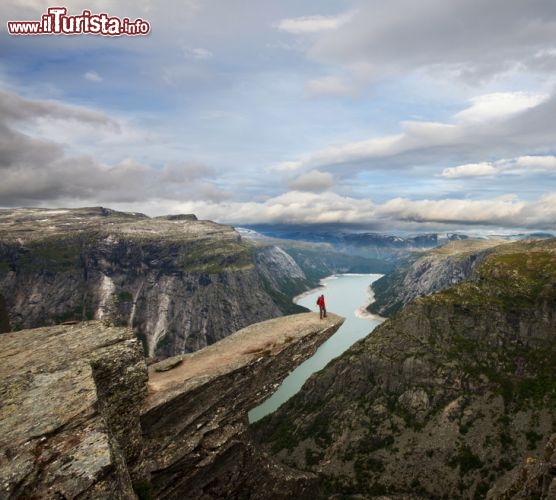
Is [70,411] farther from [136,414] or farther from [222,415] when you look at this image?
[222,415]

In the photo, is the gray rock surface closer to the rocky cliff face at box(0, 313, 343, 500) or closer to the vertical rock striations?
the rocky cliff face at box(0, 313, 343, 500)

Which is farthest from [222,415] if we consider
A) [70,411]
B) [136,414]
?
[70,411]

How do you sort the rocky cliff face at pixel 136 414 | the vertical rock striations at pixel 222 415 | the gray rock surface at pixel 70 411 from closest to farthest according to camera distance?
the gray rock surface at pixel 70 411
the rocky cliff face at pixel 136 414
the vertical rock striations at pixel 222 415

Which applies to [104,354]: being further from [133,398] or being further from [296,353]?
[296,353]

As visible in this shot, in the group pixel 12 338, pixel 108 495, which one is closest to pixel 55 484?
pixel 108 495

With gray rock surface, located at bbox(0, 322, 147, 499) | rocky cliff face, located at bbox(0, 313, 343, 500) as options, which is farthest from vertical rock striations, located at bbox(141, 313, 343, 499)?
gray rock surface, located at bbox(0, 322, 147, 499)

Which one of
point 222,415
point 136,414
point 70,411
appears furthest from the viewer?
point 222,415

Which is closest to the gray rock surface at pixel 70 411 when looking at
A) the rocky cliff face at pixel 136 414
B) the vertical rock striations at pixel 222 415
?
the rocky cliff face at pixel 136 414

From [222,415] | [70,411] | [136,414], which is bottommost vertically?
[222,415]

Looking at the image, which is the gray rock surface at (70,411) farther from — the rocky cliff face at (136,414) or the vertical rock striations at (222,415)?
the vertical rock striations at (222,415)
